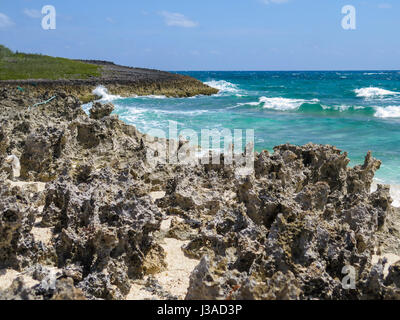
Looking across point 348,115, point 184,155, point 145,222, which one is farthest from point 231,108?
point 145,222

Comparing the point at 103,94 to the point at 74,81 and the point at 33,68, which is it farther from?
the point at 33,68

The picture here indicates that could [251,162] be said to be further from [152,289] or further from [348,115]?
[348,115]

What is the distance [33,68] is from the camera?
45906mm

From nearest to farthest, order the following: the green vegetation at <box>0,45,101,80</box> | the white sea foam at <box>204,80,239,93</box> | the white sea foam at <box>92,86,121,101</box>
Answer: the white sea foam at <box>92,86,121,101</box>, the green vegetation at <box>0,45,101,80</box>, the white sea foam at <box>204,80,239,93</box>

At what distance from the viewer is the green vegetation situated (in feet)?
134

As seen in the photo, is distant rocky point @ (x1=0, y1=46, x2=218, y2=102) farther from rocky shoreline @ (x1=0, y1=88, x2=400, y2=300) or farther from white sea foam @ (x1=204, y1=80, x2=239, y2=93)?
rocky shoreline @ (x1=0, y1=88, x2=400, y2=300)

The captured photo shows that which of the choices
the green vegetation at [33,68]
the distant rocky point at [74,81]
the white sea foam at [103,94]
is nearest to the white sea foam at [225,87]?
the distant rocky point at [74,81]

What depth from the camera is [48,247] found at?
3611mm

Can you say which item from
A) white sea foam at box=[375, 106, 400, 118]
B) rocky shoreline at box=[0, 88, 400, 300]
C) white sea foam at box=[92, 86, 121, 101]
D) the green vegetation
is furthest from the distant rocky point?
rocky shoreline at box=[0, 88, 400, 300]

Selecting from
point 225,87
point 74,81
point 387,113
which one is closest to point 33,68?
point 74,81

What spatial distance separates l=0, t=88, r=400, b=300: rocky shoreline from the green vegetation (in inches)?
1446

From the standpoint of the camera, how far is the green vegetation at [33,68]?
40784 millimetres

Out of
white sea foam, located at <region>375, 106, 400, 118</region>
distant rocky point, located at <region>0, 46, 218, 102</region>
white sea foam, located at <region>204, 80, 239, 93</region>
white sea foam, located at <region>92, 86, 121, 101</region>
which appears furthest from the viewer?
white sea foam, located at <region>204, 80, 239, 93</region>

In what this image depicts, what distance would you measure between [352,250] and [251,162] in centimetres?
278
